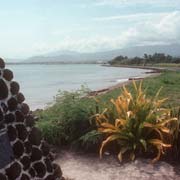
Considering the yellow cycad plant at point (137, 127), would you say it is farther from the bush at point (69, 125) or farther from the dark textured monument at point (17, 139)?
the dark textured monument at point (17, 139)

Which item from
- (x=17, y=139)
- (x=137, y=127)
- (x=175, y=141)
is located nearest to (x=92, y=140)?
(x=137, y=127)

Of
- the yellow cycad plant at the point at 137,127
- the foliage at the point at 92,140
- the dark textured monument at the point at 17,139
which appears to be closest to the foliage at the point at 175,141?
the yellow cycad plant at the point at 137,127

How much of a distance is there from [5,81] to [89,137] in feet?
13.0

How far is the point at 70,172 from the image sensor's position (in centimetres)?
705

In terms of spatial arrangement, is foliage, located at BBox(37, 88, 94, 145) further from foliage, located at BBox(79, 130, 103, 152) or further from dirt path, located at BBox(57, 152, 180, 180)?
dirt path, located at BBox(57, 152, 180, 180)

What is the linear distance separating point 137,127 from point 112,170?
38.6 inches

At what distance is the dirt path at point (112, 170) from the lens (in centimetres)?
676

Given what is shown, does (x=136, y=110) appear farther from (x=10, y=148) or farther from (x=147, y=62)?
(x=147, y=62)

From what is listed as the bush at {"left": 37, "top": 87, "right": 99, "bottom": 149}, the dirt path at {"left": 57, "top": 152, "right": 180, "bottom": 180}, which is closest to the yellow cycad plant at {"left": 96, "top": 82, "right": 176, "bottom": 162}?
the dirt path at {"left": 57, "top": 152, "right": 180, "bottom": 180}

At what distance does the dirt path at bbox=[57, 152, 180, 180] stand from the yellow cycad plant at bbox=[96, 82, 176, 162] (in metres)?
0.20

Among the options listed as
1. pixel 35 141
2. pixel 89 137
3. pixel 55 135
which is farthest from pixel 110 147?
pixel 35 141

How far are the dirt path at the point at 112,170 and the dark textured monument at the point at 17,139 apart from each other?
247 centimetres

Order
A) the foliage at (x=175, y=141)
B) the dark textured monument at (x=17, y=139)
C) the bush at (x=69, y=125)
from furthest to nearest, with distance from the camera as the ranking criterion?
the bush at (x=69, y=125)
the foliage at (x=175, y=141)
the dark textured monument at (x=17, y=139)

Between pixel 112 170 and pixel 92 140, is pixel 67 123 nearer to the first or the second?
pixel 92 140
